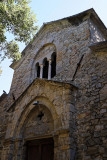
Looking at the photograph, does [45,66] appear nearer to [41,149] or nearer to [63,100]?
[63,100]

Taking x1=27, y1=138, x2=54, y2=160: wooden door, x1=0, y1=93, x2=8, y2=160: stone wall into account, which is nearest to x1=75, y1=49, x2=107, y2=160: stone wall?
x1=27, y1=138, x2=54, y2=160: wooden door

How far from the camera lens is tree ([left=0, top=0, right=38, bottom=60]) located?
679 centimetres

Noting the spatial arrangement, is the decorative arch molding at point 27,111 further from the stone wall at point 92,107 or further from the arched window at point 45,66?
the arched window at point 45,66

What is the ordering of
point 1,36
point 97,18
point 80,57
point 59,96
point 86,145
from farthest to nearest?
point 97,18, point 1,36, point 80,57, point 59,96, point 86,145

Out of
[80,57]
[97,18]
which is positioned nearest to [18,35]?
[80,57]


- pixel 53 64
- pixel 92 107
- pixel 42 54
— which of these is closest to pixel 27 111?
pixel 53 64

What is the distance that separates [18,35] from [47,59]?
1785 millimetres

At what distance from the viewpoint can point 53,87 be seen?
636 centimetres

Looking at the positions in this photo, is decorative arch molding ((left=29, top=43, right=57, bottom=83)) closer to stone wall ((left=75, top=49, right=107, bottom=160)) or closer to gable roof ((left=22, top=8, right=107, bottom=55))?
gable roof ((left=22, top=8, right=107, bottom=55))

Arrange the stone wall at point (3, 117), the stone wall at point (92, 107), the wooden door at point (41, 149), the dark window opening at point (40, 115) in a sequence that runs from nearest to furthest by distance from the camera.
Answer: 1. the stone wall at point (92, 107)
2. the wooden door at point (41, 149)
3. the dark window opening at point (40, 115)
4. the stone wall at point (3, 117)

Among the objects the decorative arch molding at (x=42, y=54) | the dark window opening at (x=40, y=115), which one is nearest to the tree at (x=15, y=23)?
the decorative arch molding at (x=42, y=54)

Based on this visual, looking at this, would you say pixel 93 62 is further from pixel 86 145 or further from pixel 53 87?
pixel 86 145

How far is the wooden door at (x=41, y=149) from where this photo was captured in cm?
593

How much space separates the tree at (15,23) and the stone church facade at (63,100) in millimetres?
1449
